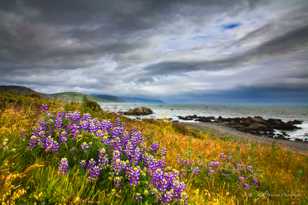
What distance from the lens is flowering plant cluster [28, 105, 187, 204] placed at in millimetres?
2820

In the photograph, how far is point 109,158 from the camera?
132 inches

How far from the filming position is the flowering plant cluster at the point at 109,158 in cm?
282

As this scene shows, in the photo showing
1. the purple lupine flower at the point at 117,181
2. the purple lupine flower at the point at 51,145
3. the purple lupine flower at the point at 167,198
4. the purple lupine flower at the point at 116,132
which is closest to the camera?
the purple lupine flower at the point at 167,198

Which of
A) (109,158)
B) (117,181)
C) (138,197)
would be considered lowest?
(138,197)

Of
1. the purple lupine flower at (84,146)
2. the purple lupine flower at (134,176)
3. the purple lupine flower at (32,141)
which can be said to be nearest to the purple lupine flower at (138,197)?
the purple lupine flower at (134,176)

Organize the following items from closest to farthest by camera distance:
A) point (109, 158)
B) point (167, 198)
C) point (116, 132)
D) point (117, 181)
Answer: point (167, 198)
point (117, 181)
point (109, 158)
point (116, 132)

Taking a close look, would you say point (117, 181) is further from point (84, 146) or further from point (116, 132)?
point (116, 132)

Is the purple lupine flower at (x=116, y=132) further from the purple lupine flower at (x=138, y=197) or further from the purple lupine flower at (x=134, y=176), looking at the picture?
the purple lupine flower at (x=138, y=197)

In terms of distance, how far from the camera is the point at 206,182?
5328 millimetres

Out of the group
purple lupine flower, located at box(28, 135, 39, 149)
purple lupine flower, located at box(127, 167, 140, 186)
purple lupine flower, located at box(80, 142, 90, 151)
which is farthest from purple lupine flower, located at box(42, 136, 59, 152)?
purple lupine flower, located at box(127, 167, 140, 186)

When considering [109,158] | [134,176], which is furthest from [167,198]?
[109,158]

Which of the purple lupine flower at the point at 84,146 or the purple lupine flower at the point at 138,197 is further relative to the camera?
the purple lupine flower at the point at 84,146

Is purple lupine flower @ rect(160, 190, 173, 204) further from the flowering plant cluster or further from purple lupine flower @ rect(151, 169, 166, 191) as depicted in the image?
purple lupine flower @ rect(151, 169, 166, 191)

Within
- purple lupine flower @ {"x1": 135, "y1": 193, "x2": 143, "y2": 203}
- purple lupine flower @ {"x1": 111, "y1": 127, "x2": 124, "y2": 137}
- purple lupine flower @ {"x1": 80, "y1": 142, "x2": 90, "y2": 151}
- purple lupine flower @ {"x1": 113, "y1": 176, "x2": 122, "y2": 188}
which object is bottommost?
purple lupine flower @ {"x1": 135, "y1": 193, "x2": 143, "y2": 203}
